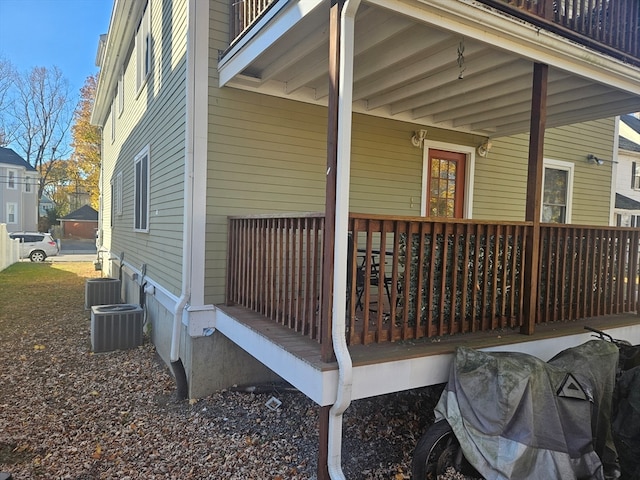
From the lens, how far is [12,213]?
1235 inches

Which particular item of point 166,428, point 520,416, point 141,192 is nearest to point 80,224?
point 141,192

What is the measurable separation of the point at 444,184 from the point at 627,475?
4.25 meters

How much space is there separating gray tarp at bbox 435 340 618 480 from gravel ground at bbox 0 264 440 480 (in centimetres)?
75

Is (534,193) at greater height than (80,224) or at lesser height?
greater

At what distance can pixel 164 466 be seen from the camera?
314 centimetres

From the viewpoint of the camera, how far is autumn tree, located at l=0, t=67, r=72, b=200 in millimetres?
33656

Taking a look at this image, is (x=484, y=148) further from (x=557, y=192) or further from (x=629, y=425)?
(x=629, y=425)

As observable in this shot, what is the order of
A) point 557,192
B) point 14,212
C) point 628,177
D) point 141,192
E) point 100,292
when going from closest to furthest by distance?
point 141,192 < point 557,192 < point 100,292 < point 628,177 < point 14,212

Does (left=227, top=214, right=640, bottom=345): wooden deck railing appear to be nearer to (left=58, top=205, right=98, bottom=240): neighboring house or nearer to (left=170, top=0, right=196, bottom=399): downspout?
Result: (left=170, top=0, right=196, bottom=399): downspout

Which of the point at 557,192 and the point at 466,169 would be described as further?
the point at 557,192

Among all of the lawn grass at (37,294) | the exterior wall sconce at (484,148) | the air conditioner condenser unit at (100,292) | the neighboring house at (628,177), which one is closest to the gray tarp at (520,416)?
the exterior wall sconce at (484,148)

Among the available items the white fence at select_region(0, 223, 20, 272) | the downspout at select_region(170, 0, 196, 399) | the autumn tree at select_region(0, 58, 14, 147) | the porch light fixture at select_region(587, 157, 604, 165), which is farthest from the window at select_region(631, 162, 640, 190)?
the autumn tree at select_region(0, 58, 14, 147)

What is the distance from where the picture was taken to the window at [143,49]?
277 inches

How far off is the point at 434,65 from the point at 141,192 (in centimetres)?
542
